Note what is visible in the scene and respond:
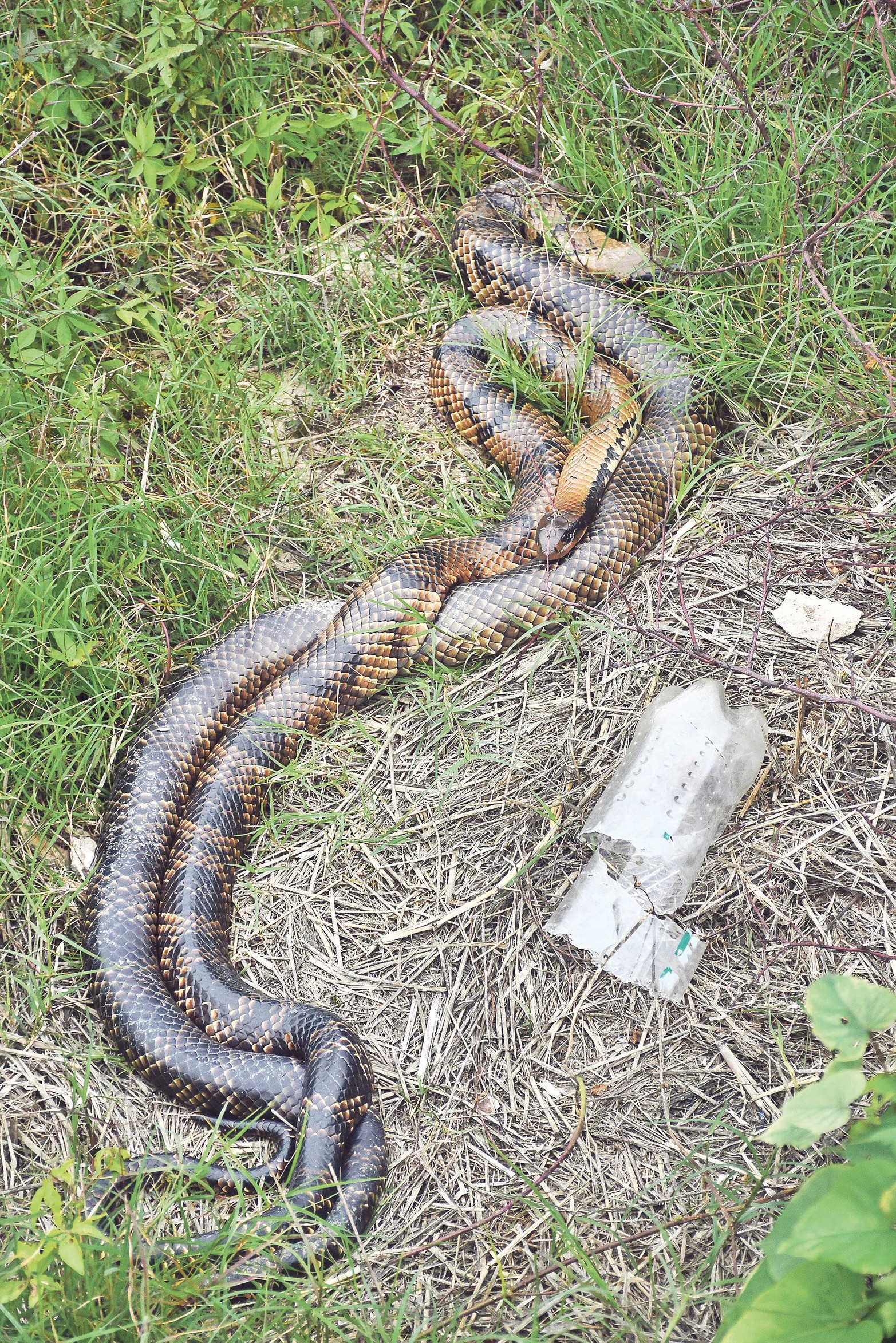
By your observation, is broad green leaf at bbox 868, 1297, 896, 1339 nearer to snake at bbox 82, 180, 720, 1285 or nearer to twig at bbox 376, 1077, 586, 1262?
twig at bbox 376, 1077, 586, 1262

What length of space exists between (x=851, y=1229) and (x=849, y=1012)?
1.20ft

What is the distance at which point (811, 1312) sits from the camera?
4.85ft

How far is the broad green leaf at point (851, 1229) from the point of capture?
1360 millimetres

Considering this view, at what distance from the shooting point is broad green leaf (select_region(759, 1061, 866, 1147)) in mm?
1545

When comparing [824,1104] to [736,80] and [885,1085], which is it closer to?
[885,1085]

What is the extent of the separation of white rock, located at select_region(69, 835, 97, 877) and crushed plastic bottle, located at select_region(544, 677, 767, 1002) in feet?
5.19

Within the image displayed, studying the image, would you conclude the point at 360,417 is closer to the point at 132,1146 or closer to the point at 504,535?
the point at 504,535

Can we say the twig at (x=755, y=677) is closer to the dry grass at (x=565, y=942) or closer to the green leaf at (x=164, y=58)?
the dry grass at (x=565, y=942)

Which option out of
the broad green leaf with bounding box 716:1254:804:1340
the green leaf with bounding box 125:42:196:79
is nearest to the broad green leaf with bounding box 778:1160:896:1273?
the broad green leaf with bounding box 716:1254:804:1340

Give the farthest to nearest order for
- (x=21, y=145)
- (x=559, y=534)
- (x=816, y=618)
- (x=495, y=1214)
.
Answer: (x=21, y=145)
(x=559, y=534)
(x=816, y=618)
(x=495, y=1214)

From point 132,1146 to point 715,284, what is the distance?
3.74 m

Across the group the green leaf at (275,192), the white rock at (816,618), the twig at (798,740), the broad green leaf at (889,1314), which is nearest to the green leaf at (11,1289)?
the broad green leaf at (889,1314)

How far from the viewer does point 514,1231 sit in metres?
2.60

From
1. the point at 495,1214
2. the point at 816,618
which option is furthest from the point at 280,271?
the point at 495,1214
